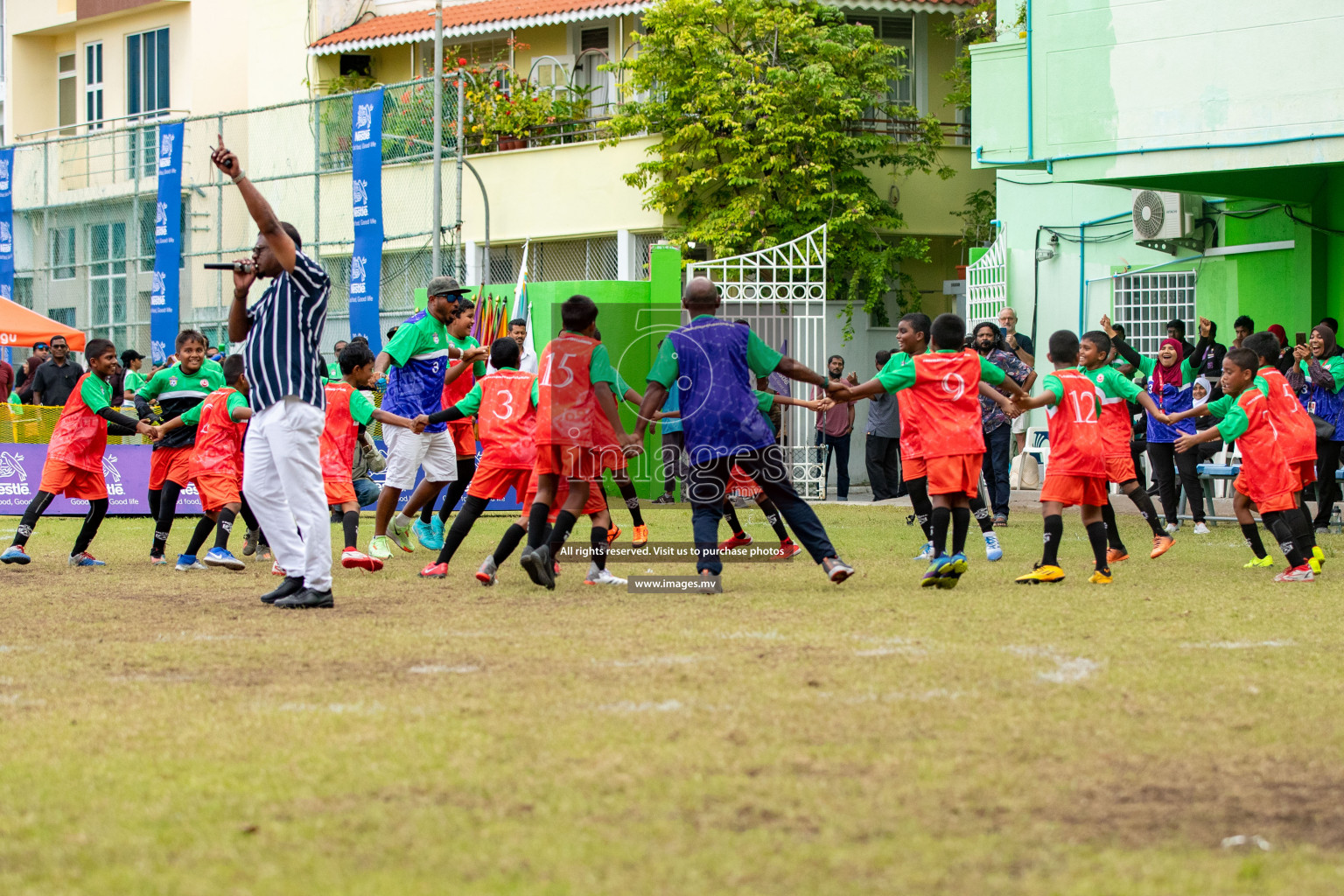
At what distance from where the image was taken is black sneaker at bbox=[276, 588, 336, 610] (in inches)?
332

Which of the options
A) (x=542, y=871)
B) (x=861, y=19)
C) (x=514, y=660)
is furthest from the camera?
(x=861, y=19)

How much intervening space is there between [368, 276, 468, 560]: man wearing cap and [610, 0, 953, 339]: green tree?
1462cm

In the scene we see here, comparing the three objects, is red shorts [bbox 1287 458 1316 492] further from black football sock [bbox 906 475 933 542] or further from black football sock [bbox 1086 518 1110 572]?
black football sock [bbox 906 475 933 542]

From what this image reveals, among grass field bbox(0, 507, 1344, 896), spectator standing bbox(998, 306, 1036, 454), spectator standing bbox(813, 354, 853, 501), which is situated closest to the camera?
grass field bbox(0, 507, 1344, 896)

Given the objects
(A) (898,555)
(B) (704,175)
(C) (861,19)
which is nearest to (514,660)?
(A) (898,555)

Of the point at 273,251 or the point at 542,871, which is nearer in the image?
the point at 542,871

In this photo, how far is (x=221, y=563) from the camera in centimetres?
1109

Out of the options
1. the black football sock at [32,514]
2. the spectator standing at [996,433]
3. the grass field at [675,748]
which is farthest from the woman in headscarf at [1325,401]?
the black football sock at [32,514]

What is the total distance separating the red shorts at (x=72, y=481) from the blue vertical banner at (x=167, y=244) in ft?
48.7

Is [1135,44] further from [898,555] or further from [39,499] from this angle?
[39,499]

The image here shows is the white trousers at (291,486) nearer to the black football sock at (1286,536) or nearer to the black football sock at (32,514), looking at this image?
the black football sock at (32,514)

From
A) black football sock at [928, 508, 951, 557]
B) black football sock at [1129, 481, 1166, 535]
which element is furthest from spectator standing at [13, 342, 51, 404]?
black football sock at [928, 508, 951, 557]

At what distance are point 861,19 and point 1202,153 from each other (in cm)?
1305

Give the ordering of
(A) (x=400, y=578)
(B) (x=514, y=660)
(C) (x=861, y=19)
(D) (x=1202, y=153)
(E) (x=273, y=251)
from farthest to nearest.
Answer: (C) (x=861, y=19), (D) (x=1202, y=153), (A) (x=400, y=578), (E) (x=273, y=251), (B) (x=514, y=660)
